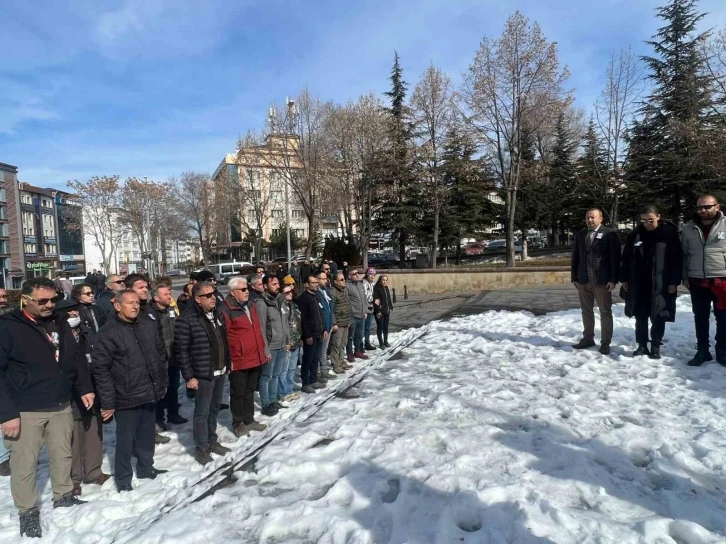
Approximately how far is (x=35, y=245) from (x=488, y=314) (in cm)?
8969

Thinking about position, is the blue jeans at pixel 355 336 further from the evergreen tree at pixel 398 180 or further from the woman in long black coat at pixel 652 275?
the evergreen tree at pixel 398 180

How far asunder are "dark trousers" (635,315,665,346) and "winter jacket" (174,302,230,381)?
5704mm

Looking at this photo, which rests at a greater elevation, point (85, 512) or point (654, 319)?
point (654, 319)

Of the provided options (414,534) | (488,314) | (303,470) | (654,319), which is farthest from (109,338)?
(488,314)

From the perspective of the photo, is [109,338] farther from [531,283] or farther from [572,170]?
[572,170]

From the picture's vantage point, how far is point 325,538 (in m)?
3.17

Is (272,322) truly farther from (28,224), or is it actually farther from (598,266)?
(28,224)

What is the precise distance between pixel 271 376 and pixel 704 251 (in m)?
5.70

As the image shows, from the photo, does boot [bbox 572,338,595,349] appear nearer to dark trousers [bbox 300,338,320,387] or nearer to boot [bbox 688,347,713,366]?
boot [bbox 688,347,713,366]

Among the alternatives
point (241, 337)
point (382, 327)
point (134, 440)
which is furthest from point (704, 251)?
point (134, 440)

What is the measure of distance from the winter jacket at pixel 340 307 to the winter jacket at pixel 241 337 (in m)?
2.66

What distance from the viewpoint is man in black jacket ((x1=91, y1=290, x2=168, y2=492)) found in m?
4.20

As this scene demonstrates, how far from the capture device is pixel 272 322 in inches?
240

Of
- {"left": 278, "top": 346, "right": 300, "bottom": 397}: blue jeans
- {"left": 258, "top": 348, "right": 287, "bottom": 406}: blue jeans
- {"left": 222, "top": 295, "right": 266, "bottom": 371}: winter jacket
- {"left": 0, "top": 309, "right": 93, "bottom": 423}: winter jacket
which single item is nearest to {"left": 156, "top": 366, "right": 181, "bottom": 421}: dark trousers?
{"left": 258, "top": 348, "right": 287, "bottom": 406}: blue jeans
